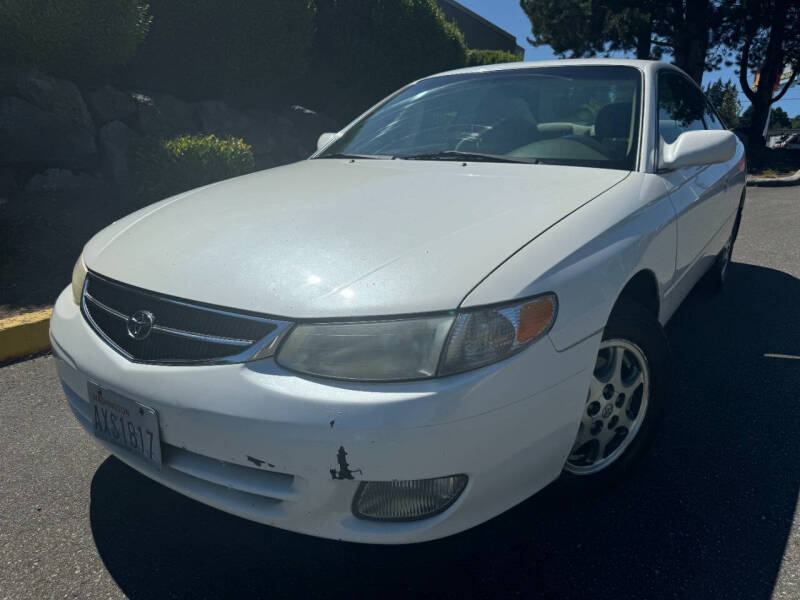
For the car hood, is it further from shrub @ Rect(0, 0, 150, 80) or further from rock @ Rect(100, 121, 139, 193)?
shrub @ Rect(0, 0, 150, 80)

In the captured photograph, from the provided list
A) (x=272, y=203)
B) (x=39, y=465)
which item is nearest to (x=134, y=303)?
(x=272, y=203)

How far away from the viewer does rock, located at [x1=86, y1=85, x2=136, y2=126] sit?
5746mm

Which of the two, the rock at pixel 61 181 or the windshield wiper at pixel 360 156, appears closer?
the windshield wiper at pixel 360 156

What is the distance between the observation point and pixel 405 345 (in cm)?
143

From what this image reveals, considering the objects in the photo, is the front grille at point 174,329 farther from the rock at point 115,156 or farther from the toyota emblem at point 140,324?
the rock at point 115,156

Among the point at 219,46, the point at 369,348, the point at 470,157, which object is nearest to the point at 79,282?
the point at 369,348

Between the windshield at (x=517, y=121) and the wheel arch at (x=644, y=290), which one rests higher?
the windshield at (x=517, y=121)

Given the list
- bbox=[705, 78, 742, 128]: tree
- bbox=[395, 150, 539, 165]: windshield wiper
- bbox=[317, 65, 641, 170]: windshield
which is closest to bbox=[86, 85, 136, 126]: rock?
bbox=[317, 65, 641, 170]: windshield

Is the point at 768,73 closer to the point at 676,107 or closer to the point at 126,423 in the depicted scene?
the point at 676,107

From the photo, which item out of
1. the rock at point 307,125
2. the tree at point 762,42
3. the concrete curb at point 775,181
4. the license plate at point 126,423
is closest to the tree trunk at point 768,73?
the tree at point 762,42

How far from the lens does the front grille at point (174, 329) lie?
4.91 feet

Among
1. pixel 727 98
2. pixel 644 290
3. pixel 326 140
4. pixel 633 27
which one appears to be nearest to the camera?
pixel 644 290

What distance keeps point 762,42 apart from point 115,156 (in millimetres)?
21873

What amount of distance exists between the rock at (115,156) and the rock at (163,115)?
0.33 m
